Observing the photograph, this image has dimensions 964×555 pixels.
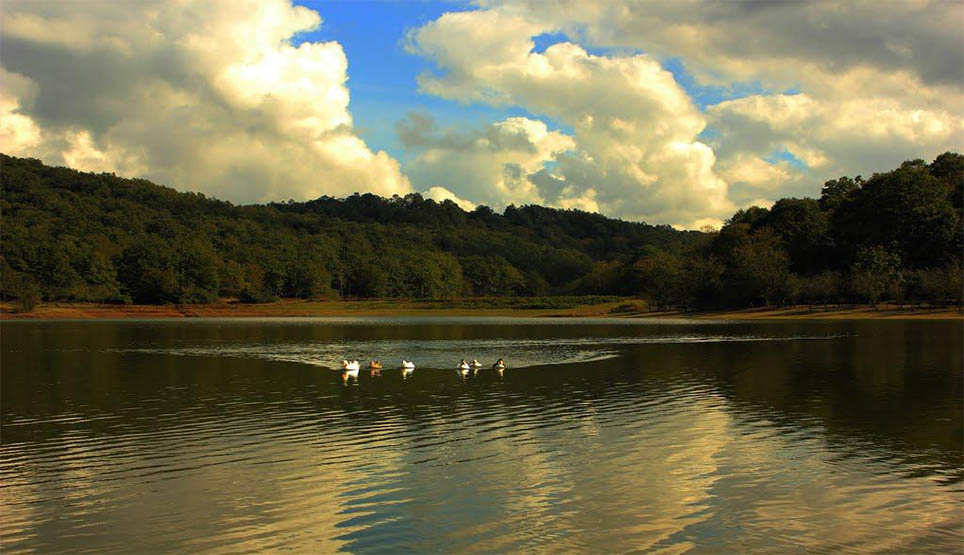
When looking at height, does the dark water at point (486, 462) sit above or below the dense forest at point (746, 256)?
below

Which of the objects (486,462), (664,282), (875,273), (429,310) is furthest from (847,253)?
(486,462)

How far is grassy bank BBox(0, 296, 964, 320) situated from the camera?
133 meters

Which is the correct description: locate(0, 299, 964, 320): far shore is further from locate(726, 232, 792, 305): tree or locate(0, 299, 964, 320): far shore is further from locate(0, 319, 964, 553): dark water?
locate(0, 319, 964, 553): dark water

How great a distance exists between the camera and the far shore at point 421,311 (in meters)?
121

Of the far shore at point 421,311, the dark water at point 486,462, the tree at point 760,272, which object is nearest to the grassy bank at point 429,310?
the far shore at point 421,311

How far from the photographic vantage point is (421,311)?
180250 millimetres

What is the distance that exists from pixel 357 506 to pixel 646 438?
1028cm

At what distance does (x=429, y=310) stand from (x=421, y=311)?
6.25ft

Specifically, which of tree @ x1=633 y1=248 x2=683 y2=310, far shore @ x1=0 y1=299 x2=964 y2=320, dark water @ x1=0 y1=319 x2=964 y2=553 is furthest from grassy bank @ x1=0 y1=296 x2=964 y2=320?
dark water @ x1=0 y1=319 x2=964 y2=553

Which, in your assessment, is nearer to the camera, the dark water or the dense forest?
the dark water

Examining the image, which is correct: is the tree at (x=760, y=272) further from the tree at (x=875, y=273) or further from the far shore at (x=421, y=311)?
the tree at (x=875, y=273)

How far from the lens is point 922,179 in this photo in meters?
126

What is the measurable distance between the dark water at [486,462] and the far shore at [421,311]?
278 feet

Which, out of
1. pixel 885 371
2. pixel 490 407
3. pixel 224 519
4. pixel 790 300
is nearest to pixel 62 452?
pixel 224 519
